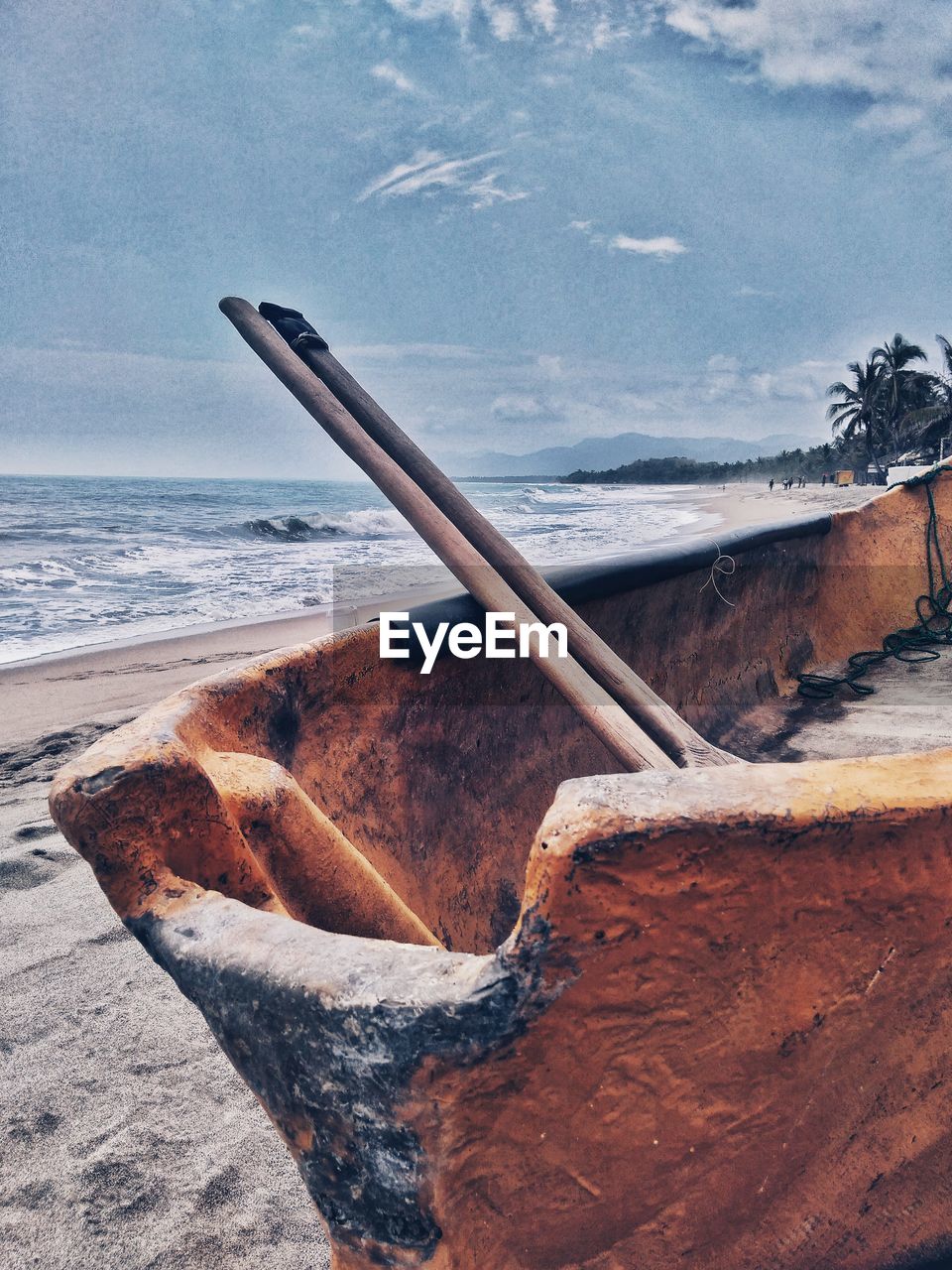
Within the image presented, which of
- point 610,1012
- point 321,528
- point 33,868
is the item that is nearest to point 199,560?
point 321,528

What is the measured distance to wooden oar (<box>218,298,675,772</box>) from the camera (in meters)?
1.32

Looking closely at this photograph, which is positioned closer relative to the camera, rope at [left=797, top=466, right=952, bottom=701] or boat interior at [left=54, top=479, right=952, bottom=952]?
boat interior at [left=54, top=479, right=952, bottom=952]

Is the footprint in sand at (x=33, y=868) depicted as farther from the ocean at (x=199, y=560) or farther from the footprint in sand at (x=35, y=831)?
the ocean at (x=199, y=560)

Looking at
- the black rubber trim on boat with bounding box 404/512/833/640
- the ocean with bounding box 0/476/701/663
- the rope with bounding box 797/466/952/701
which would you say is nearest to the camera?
the black rubber trim on boat with bounding box 404/512/833/640

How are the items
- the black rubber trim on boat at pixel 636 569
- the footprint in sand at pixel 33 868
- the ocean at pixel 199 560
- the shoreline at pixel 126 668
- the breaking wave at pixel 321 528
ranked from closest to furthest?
the black rubber trim on boat at pixel 636 569
the footprint in sand at pixel 33 868
the shoreline at pixel 126 668
the ocean at pixel 199 560
the breaking wave at pixel 321 528

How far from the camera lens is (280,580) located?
10.7 metres

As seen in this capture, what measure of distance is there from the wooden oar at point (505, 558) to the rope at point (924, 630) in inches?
77.0

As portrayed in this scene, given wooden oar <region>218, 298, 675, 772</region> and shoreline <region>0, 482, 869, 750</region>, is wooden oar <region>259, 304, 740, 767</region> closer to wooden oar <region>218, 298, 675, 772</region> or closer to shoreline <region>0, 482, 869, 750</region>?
wooden oar <region>218, 298, 675, 772</region>

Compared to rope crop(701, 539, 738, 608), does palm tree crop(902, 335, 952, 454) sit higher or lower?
higher

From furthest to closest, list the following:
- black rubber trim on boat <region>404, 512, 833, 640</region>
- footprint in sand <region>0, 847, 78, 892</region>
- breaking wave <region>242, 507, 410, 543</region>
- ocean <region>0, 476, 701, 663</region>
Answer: breaking wave <region>242, 507, 410, 543</region>
ocean <region>0, 476, 701, 663</region>
footprint in sand <region>0, 847, 78, 892</region>
black rubber trim on boat <region>404, 512, 833, 640</region>

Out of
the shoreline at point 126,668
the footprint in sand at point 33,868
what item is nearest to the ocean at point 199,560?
the shoreline at point 126,668

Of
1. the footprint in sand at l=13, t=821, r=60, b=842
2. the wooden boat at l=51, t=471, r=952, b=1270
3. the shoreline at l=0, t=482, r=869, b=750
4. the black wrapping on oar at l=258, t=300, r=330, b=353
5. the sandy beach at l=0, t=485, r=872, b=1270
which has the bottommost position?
the sandy beach at l=0, t=485, r=872, b=1270

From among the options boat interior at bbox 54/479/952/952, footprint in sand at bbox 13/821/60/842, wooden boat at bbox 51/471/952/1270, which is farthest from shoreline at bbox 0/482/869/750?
Answer: wooden boat at bbox 51/471/952/1270

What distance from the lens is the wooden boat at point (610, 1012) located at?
0.67 meters
